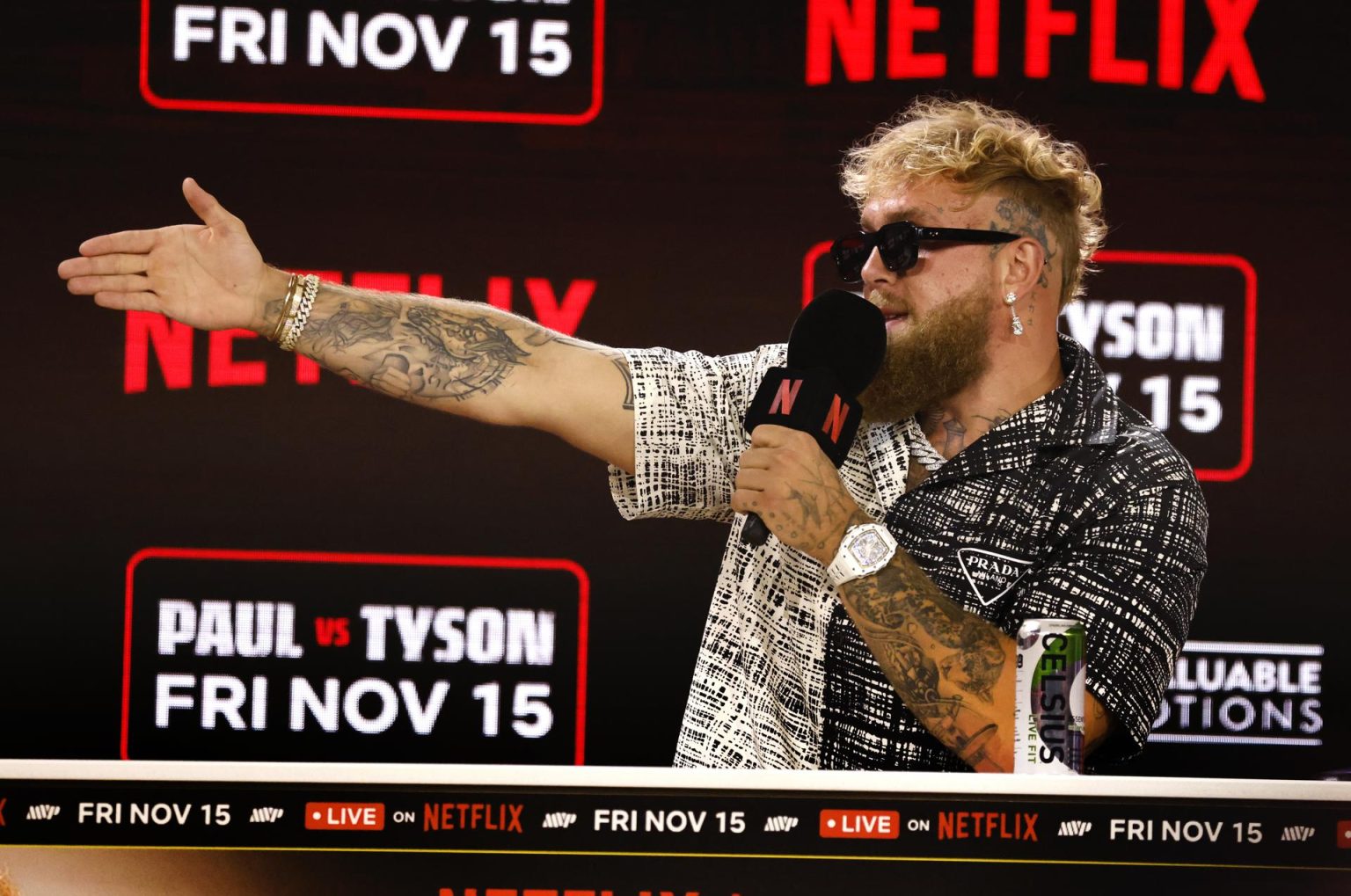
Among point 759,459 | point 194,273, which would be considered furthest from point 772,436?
point 194,273

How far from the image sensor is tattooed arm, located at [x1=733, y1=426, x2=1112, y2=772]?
1839 mm

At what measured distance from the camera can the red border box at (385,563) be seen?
2984 millimetres

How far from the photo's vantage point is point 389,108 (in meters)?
2.98

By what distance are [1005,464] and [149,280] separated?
1.19m

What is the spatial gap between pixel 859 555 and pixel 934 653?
0.15 m

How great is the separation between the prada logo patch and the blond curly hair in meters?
0.51

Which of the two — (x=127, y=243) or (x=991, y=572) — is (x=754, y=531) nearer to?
(x=991, y=572)

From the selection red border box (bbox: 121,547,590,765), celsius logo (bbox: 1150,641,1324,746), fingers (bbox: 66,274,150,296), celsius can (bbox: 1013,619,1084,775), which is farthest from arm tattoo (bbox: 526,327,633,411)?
celsius logo (bbox: 1150,641,1324,746)

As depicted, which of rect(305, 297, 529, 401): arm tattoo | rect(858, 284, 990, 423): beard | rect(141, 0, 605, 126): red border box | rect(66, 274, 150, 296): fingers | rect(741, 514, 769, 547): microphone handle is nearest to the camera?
rect(741, 514, 769, 547): microphone handle

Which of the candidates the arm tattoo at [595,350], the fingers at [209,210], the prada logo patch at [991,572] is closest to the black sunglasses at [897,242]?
the arm tattoo at [595,350]

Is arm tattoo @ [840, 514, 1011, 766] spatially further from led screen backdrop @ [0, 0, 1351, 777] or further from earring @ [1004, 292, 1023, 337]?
led screen backdrop @ [0, 0, 1351, 777]

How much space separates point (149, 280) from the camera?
1997mm

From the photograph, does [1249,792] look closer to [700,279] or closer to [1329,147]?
[700,279]

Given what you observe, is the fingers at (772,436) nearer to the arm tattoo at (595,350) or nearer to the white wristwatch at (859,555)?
the white wristwatch at (859,555)
